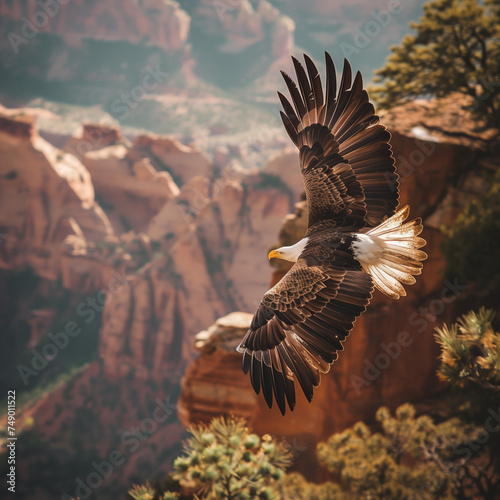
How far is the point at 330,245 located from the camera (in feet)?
12.8

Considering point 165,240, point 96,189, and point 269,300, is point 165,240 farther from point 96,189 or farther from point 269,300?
point 269,300

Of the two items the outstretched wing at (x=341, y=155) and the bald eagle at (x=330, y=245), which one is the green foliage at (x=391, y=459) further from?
the outstretched wing at (x=341, y=155)

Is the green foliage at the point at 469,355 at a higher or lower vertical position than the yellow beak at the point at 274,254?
lower

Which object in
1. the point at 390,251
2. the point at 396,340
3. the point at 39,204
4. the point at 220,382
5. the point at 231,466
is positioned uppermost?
the point at 39,204

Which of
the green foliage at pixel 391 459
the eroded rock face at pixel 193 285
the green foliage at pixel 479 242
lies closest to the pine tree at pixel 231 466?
the green foliage at pixel 391 459

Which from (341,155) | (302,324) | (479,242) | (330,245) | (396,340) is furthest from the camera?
(396,340)

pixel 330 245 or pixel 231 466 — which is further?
pixel 231 466

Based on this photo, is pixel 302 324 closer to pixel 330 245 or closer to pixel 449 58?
pixel 330 245

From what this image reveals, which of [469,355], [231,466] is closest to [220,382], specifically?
[231,466]

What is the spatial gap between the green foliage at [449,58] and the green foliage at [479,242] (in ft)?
13.4

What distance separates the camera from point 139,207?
1822 inches

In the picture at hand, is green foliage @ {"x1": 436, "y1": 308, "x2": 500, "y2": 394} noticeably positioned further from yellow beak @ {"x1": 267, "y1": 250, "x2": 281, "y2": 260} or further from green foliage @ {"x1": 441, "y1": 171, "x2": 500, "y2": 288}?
green foliage @ {"x1": 441, "y1": 171, "x2": 500, "y2": 288}

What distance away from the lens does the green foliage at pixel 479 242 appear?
998cm

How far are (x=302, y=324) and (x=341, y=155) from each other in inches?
71.9
